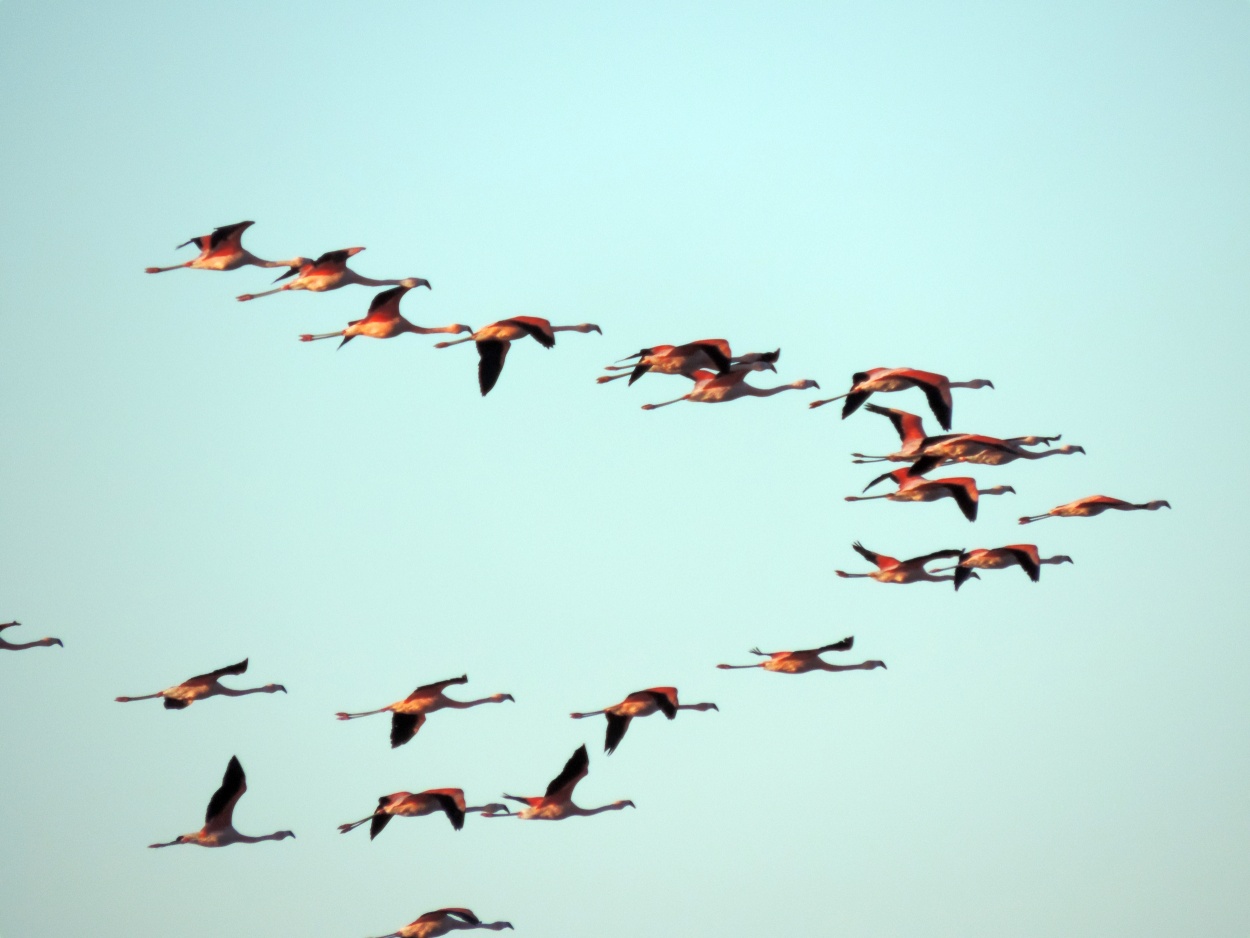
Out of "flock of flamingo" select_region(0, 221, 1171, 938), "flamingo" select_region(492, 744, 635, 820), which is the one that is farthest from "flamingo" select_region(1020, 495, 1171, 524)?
"flamingo" select_region(492, 744, 635, 820)

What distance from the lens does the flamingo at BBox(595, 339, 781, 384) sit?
31.8m

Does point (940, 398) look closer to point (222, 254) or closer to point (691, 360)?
point (691, 360)

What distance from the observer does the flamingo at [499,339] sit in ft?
100.0

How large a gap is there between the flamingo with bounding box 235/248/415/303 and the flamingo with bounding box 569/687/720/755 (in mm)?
7607

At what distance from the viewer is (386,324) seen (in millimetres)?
34281

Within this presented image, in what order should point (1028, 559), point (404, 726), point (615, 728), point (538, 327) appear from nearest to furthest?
point (538, 327)
point (615, 728)
point (1028, 559)
point (404, 726)

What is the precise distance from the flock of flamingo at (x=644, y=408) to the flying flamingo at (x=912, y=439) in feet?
0.08

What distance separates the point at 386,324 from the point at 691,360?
5.29 meters


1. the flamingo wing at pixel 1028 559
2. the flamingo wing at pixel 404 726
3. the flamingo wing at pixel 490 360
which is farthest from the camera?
the flamingo wing at pixel 404 726

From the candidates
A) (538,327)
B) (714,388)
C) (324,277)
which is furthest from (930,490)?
(324,277)

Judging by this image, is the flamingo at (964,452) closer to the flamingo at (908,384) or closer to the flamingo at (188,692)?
the flamingo at (908,384)

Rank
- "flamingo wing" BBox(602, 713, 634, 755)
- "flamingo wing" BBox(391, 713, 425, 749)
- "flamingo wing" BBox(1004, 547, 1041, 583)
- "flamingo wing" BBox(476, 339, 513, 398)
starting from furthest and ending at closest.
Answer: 1. "flamingo wing" BBox(391, 713, 425, 749)
2. "flamingo wing" BBox(1004, 547, 1041, 583)
3. "flamingo wing" BBox(602, 713, 634, 755)
4. "flamingo wing" BBox(476, 339, 513, 398)

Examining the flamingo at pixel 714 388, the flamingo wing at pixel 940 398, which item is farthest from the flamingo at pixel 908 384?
the flamingo at pixel 714 388

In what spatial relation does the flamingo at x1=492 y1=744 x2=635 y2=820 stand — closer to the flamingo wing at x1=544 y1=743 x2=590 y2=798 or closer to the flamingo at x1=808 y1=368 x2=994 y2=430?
the flamingo wing at x1=544 y1=743 x2=590 y2=798
